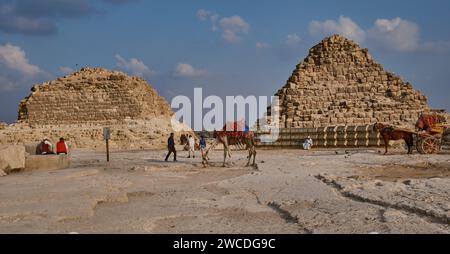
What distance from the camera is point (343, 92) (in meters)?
40.0

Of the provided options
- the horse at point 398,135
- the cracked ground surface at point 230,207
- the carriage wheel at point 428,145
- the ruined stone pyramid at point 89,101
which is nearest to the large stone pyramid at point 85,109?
the ruined stone pyramid at point 89,101

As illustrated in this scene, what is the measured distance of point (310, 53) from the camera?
143ft

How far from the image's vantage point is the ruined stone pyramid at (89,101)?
55.3 m

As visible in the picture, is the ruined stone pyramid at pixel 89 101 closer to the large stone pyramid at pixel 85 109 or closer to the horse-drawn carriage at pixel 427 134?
the large stone pyramid at pixel 85 109

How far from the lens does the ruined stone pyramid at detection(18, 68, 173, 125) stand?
5531 cm

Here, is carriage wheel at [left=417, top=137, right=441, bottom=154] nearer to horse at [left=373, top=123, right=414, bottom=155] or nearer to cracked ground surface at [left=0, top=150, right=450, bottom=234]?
horse at [left=373, top=123, right=414, bottom=155]

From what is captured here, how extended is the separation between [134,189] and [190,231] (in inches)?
144

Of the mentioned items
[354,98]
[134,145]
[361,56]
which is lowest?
[134,145]

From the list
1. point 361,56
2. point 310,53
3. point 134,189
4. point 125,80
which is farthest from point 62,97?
point 134,189

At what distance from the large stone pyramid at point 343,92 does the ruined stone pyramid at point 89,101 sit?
69.2 ft

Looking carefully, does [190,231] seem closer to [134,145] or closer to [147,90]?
[134,145]

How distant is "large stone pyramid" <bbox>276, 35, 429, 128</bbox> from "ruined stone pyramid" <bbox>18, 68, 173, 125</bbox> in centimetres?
2110

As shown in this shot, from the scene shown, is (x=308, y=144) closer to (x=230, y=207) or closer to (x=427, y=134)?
(x=427, y=134)

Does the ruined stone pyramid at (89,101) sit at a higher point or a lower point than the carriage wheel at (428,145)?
higher
